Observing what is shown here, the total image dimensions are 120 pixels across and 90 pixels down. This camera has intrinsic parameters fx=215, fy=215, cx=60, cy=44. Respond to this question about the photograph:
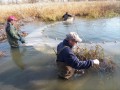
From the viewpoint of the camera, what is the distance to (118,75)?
657cm

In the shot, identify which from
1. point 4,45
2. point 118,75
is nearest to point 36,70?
point 118,75

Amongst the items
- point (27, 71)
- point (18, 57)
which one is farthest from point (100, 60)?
point (18, 57)

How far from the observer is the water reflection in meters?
7.94

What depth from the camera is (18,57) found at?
29.2 feet

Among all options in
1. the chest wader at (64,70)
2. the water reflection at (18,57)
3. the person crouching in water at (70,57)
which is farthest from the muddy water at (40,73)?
the person crouching in water at (70,57)

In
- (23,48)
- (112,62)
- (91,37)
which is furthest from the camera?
(91,37)

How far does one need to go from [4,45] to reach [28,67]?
3.71 meters

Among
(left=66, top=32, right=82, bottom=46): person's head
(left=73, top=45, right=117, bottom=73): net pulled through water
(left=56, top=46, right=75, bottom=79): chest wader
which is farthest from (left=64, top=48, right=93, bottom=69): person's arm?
(left=73, top=45, right=117, bottom=73): net pulled through water

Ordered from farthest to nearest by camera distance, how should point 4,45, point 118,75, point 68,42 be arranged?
point 4,45
point 118,75
point 68,42

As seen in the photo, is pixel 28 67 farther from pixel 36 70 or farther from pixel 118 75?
pixel 118 75

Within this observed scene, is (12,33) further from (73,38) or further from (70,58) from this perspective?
(73,38)

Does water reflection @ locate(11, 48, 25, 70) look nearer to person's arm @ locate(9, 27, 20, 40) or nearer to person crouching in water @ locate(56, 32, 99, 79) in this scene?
person's arm @ locate(9, 27, 20, 40)

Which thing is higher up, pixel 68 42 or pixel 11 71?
pixel 68 42

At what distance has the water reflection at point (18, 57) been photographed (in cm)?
794
